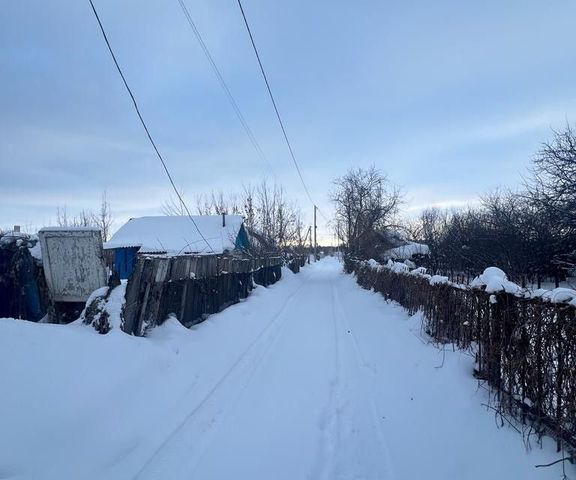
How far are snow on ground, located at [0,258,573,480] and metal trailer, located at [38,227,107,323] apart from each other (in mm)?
1120

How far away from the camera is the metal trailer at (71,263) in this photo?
6672 millimetres

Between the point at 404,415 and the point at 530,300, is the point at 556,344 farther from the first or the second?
the point at 404,415

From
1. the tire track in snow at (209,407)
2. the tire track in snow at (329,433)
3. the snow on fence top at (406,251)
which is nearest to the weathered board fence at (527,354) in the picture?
the tire track in snow at (329,433)

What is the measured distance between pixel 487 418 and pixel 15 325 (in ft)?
17.1

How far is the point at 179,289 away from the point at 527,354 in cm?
646

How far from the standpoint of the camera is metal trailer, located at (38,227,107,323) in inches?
263

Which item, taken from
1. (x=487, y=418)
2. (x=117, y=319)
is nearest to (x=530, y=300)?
(x=487, y=418)

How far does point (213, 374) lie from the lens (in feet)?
21.7

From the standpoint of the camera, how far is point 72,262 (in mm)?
6754

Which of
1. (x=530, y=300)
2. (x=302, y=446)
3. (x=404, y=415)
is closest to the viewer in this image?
(x=530, y=300)

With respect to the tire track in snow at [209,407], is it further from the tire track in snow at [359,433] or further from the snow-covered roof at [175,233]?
the snow-covered roof at [175,233]

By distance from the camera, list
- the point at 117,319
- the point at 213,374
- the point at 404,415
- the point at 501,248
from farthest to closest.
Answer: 1. the point at 501,248
2. the point at 213,374
3. the point at 117,319
4. the point at 404,415

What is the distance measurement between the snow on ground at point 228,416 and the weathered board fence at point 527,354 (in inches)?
9.7

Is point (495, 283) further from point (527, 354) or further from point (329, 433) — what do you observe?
point (329, 433)
